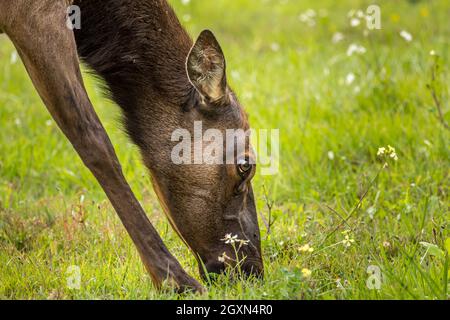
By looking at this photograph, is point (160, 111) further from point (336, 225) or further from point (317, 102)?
point (317, 102)

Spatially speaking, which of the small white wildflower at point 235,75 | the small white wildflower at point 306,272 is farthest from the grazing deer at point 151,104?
the small white wildflower at point 235,75

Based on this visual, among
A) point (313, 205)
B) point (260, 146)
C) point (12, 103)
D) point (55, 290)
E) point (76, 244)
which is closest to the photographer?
point (55, 290)

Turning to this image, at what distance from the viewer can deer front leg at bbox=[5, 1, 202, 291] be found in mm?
3936

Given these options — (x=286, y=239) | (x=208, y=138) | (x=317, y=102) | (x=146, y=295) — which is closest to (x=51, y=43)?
(x=208, y=138)

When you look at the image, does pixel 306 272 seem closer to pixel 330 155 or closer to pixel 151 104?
pixel 151 104

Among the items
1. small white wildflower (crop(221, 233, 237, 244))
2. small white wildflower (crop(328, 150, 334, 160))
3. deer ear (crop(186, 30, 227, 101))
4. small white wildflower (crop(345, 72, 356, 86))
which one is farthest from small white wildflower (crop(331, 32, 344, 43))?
small white wildflower (crop(221, 233, 237, 244))

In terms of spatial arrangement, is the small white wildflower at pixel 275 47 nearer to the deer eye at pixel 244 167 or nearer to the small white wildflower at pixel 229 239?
the deer eye at pixel 244 167

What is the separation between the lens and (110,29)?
4496 mm

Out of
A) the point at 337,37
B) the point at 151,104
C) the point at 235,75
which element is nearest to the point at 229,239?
the point at 151,104

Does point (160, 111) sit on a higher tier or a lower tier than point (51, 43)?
lower

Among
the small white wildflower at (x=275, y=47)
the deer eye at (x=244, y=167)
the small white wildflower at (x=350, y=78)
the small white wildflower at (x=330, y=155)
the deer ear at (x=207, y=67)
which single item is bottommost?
the deer eye at (x=244, y=167)

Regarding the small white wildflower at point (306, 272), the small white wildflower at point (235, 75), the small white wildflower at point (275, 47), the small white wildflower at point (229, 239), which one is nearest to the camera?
the small white wildflower at point (306, 272)

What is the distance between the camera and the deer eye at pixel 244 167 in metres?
4.32

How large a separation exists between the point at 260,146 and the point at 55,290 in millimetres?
2691
